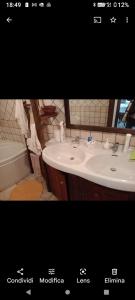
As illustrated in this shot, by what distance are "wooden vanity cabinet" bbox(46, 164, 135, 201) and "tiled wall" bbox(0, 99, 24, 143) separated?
1.19 metres

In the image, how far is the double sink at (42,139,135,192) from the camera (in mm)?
1012

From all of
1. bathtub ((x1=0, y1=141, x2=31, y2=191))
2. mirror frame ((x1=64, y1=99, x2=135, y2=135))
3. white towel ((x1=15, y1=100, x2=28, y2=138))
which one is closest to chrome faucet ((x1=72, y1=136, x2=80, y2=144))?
mirror frame ((x1=64, y1=99, x2=135, y2=135))

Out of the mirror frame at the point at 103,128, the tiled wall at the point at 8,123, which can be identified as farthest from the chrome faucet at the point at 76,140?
the tiled wall at the point at 8,123

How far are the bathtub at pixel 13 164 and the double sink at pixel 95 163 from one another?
2.48 feet

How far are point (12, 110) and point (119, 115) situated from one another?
5.04 ft

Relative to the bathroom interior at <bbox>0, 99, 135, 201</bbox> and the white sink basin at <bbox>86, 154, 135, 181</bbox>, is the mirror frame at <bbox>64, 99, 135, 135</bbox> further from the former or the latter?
the white sink basin at <bbox>86, 154, 135, 181</bbox>
